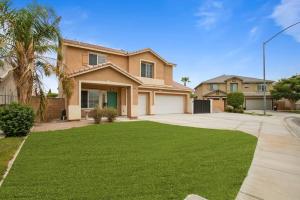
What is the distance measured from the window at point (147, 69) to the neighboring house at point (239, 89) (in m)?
28.1

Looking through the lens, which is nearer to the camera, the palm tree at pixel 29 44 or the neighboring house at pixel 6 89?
the palm tree at pixel 29 44

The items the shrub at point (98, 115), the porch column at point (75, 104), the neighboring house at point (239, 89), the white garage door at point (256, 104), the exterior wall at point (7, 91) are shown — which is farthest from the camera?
the white garage door at point (256, 104)

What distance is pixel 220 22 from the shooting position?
21656 mm

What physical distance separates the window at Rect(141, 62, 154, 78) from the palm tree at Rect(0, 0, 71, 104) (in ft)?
41.1

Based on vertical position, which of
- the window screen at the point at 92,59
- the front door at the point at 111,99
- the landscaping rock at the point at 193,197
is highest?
the window screen at the point at 92,59

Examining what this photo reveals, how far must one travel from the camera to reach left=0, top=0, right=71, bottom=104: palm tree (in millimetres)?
12648

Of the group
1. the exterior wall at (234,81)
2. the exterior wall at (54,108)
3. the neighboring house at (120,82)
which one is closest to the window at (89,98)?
the neighboring house at (120,82)

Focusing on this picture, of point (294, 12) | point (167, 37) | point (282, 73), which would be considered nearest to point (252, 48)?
point (294, 12)

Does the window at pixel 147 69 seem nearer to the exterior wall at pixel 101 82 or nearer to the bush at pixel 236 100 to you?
the exterior wall at pixel 101 82

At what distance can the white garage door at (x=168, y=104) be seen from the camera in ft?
87.8

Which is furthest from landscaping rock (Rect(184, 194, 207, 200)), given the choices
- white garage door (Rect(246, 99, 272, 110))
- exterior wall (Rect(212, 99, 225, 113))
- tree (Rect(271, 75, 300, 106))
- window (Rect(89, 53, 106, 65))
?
white garage door (Rect(246, 99, 272, 110))

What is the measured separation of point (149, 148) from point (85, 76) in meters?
11.2

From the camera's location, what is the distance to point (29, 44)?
13.2m

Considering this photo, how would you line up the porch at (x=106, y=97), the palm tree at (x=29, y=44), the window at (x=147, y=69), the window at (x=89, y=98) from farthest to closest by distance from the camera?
the window at (x=147, y=69) → the window at (x=89, y=98) → the porch at (x=106, y=97) → the palm tree at (x=29, y=44)
